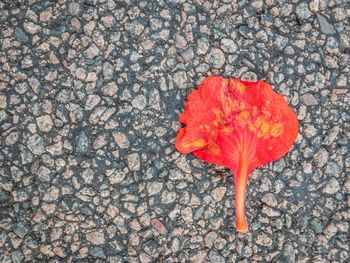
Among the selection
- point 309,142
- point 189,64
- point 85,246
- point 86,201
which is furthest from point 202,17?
point 85,246

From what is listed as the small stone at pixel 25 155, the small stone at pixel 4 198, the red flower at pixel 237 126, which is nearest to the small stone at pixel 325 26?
the red flower at pixel 237 126

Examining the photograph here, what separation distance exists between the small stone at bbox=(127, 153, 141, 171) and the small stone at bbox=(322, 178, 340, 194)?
98 centimetres

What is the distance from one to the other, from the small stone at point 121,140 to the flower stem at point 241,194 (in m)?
0.58

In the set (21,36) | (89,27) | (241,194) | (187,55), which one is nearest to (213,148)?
(241,194)

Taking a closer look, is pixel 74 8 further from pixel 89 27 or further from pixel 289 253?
pixel 289 253

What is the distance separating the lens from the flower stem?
316 cm

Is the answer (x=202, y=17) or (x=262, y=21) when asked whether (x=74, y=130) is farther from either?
(x=262, y=21)

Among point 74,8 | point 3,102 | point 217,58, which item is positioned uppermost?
point 74,8

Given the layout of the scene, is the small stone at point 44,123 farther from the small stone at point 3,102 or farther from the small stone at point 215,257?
the small stone at point 215,257

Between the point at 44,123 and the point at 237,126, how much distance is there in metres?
0.98

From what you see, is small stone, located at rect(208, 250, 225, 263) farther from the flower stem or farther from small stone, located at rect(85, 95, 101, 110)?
small stone, located at rect(85, 95, 101, 110)

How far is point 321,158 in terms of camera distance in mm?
3326

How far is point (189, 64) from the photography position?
3.29 meters

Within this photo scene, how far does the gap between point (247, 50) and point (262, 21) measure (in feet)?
0.58
